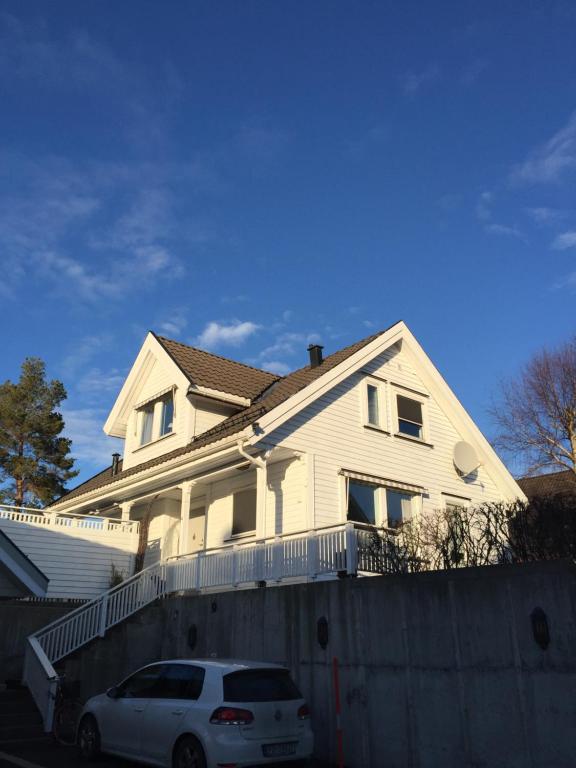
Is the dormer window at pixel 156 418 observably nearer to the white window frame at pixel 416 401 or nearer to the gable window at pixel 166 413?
the gable window at pixel 166 413

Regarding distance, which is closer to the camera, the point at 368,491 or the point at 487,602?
the point at 487,602

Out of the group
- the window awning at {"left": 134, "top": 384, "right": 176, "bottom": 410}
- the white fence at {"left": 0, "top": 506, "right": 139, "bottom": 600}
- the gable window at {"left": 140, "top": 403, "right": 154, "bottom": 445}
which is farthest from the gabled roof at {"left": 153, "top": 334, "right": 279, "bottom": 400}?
the white fence at {"left": 0, "top": 506, "right": 139, "bottom": 600}

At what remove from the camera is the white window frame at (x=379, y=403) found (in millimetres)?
19328

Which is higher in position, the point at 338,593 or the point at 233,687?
the point at 338,593

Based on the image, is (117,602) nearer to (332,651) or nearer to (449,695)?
(332,651)

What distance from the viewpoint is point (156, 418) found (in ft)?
71.9

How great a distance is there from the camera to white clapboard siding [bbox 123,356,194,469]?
65.8ft

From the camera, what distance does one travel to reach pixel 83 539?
19000mm

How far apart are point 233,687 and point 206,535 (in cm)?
1122

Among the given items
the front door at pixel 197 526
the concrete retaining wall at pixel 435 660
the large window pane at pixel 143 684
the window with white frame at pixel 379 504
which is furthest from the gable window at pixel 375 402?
the large window pane at pixel 143 684

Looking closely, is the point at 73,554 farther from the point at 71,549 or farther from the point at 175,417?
the point at 175,417

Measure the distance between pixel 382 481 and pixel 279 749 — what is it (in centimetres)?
1086

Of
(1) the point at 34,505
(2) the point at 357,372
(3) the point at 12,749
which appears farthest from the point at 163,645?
(1) the point at 34,505

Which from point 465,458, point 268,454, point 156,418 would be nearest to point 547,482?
point 465,458
